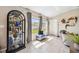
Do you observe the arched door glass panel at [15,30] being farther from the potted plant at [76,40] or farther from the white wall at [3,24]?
the potted plant at [76,40]

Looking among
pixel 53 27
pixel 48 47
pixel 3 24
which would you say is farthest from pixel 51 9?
pixel 3 24

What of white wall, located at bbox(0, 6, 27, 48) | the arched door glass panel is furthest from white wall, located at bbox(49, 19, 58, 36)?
white wall, located at bbox(0, 6, 27, 48)

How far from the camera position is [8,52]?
1.60 metres

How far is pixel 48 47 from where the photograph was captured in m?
1.70

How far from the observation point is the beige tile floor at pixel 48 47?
1668mm

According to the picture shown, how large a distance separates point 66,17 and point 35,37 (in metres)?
0.70

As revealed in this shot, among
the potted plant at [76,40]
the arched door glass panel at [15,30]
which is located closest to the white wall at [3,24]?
the arched door glass panel at [15,30]

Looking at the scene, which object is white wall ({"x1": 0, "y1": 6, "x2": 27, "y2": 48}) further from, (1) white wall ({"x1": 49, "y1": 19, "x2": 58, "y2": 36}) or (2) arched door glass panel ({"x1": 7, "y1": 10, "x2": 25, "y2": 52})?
(1) white wall ({"x1": 49, "y1": 19, "x2": 58, "y2": 36})

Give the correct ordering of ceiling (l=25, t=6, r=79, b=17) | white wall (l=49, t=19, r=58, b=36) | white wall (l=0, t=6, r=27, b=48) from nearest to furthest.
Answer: white wall (l=0, t=6, r=27, b=48) < ceiling (l=25, t=6, r=79, b=17) < white wall (l=49, t=19, r=58, b=36)

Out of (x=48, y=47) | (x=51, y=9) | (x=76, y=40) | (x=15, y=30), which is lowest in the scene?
(x=48, y=47)

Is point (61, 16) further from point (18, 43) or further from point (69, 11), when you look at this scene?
point (18, 43)

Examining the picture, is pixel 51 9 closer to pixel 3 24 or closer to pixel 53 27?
pixel 53 27

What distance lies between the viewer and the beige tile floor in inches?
65.7

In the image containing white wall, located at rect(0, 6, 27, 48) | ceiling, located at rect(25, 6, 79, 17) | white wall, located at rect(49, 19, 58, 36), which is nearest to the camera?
white wall, located at rect(0, 6, 27, 48)
